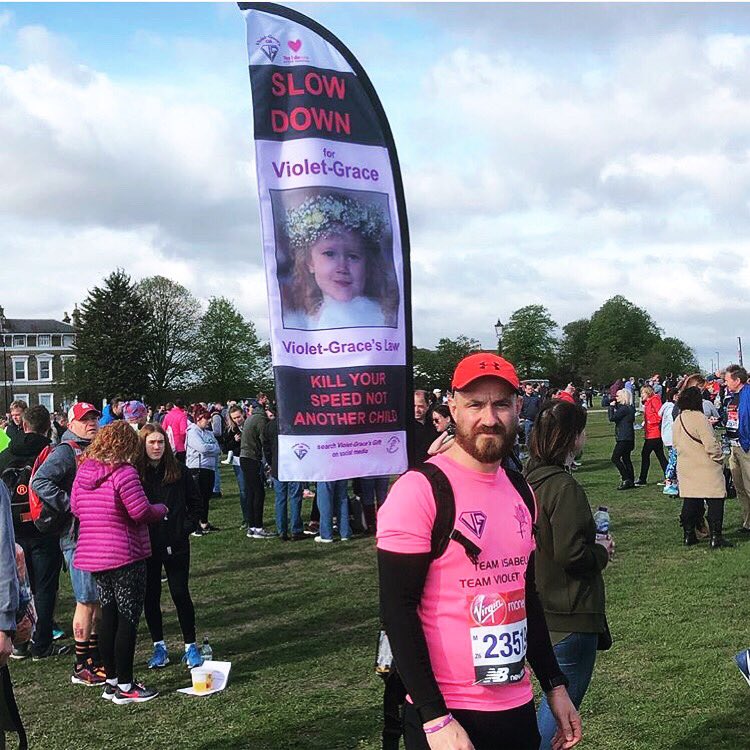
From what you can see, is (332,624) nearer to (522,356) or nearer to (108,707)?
(108,707)

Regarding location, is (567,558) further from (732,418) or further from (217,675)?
(732,418)

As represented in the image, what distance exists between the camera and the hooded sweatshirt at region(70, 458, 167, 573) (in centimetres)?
605

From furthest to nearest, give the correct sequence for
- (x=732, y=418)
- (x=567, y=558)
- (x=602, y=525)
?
(x=732, y=418) → (x=602, y=525) → (x=567, y=558)

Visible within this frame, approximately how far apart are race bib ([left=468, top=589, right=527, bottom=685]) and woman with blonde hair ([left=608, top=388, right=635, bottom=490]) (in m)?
14.7

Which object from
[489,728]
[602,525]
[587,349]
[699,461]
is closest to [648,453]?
[699,461]

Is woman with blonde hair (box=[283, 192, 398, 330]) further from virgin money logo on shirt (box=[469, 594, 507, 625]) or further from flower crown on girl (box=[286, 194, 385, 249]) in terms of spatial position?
virgin money logo on shirt (box=[469, 594, 507, 625])

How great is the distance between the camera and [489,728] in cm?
256

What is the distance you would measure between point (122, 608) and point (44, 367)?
114 m

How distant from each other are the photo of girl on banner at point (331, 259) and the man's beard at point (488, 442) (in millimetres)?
913

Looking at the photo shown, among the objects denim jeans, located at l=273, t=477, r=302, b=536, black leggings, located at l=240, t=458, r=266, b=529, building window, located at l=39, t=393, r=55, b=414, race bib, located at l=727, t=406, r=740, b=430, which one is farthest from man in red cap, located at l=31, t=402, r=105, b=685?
building window, located at l=39, t=393, r=55, b=414

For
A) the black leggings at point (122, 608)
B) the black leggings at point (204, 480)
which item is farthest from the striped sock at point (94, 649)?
the black leggings at point (204, 480)

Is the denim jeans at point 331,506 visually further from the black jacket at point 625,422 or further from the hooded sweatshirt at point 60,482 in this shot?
the black jacket at point 625,422

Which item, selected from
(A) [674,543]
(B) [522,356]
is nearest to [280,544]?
(A) [674,543]

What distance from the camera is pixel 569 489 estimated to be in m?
3.85
